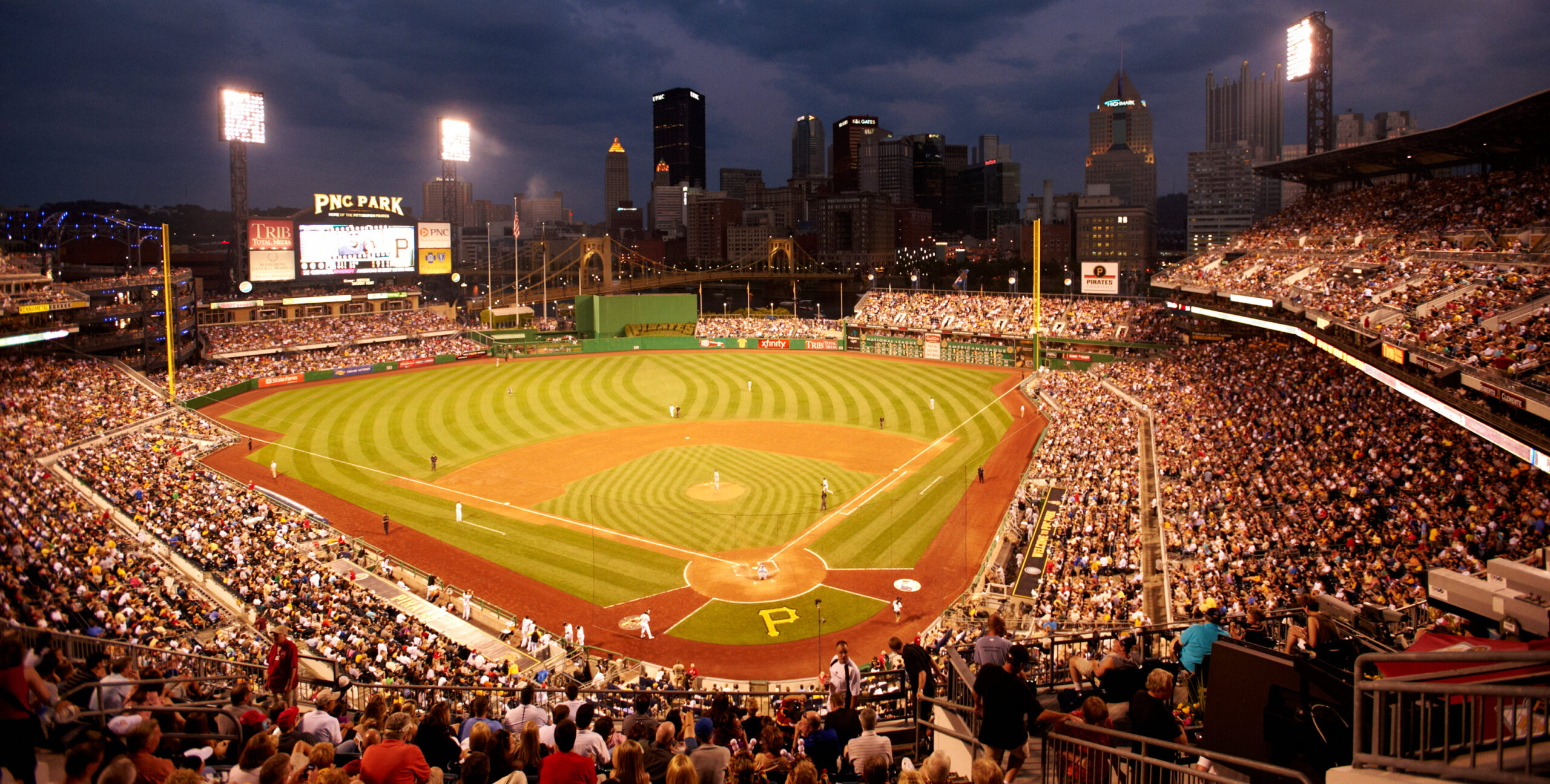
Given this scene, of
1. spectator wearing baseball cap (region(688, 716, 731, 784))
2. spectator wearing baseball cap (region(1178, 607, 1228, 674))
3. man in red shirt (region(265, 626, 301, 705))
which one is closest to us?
spectator wearing baseball cap (region(688, 716, 731, 784))

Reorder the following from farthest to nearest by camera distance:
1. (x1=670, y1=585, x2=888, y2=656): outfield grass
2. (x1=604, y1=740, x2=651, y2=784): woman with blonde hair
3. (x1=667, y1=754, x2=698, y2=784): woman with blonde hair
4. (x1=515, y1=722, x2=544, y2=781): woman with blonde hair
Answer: (x1=670, y1=585, x2=888, y2=656): outfield grass
(x1=515, y1=722, x2=544, y2=781): woman with blonde hair
(x1=604, y1=740, x2=651, y2=784): woman with blonde hair
(x1=667, y1=754, x2=698, y2=784): woman with blonde hair

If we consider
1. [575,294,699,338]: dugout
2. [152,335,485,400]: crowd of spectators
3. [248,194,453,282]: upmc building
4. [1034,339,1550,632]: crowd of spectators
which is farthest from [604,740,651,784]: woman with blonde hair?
[248,194,453,282]: upmc building

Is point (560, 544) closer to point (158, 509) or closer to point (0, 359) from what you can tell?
point (158, 509)

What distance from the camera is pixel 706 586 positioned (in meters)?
22.7

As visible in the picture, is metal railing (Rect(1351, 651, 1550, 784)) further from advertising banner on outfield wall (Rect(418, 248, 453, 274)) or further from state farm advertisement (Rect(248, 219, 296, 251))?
advertising banner on outfield wall (Rect(418, 248, 453, 274))

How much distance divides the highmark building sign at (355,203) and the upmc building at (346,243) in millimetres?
49

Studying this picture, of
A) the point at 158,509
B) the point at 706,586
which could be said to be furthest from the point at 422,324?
the point at 706,586

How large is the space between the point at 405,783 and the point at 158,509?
74.5 feet

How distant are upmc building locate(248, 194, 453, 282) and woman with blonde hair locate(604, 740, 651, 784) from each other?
66.2m

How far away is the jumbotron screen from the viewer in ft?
206

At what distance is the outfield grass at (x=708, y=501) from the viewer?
86.7 ft

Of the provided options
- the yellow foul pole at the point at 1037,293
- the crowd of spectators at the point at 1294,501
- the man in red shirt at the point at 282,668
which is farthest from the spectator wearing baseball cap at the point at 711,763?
the yellow foul pole at the point at 1037,293

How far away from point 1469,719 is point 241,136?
253 feet

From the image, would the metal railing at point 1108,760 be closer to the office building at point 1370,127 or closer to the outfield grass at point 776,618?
the outfield grass at point 776,618
